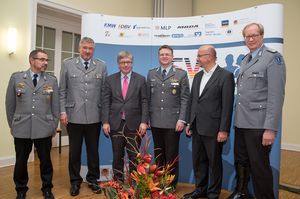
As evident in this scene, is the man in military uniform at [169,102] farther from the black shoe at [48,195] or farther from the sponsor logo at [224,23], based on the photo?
the black shoe at [48,195]

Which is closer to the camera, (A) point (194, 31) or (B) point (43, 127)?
(B) point (43, 127)

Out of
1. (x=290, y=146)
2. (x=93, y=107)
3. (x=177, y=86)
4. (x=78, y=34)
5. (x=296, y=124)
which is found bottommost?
(x=290, y=146)

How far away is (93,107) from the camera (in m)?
2.77

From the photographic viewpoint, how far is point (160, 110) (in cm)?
276

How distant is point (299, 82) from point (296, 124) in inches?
31.9

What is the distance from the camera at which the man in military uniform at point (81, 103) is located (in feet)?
8.98

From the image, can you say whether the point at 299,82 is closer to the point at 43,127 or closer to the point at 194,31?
the point at 194,31

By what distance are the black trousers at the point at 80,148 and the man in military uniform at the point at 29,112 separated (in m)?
0.25

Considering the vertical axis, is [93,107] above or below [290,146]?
above

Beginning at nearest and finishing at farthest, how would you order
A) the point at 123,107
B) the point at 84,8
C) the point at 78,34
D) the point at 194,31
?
1. the point at 123,107
2. the point at 194,31
3. the point at 84,8
4. the point at 78,34

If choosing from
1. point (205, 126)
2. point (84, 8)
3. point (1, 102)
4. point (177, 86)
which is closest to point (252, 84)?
point (205, 126)

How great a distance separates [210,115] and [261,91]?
0.51 m

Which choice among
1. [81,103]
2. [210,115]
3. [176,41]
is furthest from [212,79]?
[81,103]

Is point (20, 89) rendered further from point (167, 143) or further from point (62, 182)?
point (167, 143)
